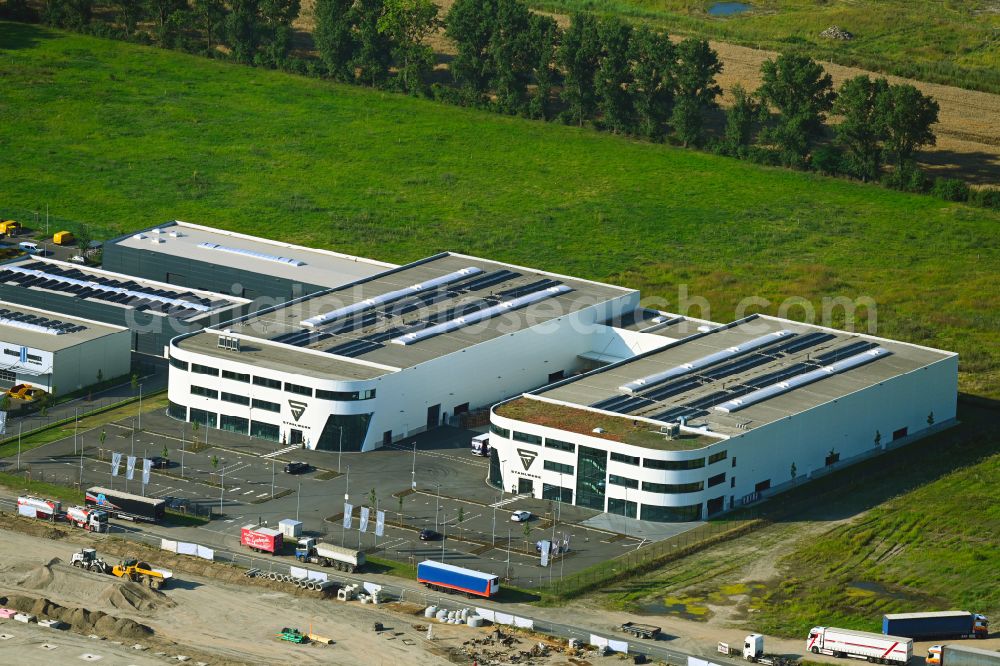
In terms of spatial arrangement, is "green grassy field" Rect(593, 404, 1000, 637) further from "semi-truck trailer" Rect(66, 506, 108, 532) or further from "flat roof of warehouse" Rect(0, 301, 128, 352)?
"flat roof of warehouse" Rect(0, 301, 128, 352)

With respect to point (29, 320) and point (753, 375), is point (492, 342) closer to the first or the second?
point (753, 375)

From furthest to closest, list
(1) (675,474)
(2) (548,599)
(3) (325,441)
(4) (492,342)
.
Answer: (4) (492,342) → (3) (325,441) → (1) (675,474) → (2) (548,599)

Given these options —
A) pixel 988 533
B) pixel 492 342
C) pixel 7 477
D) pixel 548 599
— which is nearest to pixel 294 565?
pixel 548 599

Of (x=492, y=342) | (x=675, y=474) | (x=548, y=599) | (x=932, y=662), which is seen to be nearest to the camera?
(x=932, y=662)

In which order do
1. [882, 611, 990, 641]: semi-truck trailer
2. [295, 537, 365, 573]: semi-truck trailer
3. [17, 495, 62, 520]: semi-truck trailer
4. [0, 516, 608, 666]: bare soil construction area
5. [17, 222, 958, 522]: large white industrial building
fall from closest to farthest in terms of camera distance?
1. [0, 516, 608, 666]: bare soil construction area
2. [882, 611, 990, 641]: semi-truck trailer
3. [295, 537, 365, 573]: semi-truck trailer
4. [17, 495, 62, 520]: semi-truck trailer
5. [17, 222, 958, 522]: large white industrial building

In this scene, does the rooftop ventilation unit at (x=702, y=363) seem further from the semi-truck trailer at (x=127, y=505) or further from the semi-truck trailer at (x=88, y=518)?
the semi-truck trailer at (x=88, y=518)

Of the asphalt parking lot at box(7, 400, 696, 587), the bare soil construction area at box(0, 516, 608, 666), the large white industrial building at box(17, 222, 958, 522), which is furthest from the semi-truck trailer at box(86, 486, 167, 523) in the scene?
the large white industrial building at box(17, 222, 958, 522)
